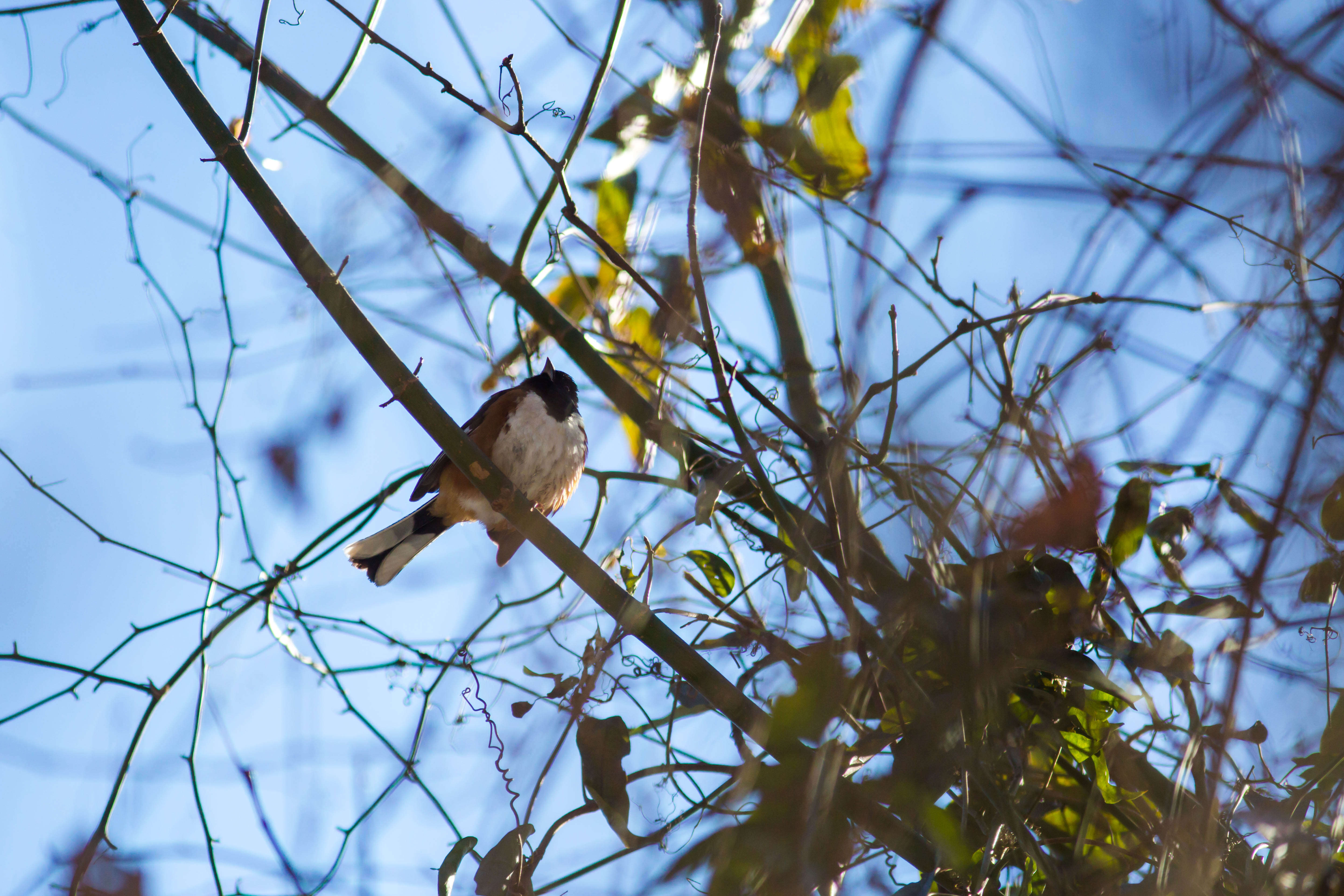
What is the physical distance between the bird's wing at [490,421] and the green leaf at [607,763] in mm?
1597

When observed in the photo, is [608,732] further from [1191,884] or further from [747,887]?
[1191,884]

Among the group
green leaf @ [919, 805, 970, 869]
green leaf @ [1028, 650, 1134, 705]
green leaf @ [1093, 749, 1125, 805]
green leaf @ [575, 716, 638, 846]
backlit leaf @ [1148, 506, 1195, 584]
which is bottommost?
green leaf @ [919, 805, 970, 869]

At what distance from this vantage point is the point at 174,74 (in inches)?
73.0

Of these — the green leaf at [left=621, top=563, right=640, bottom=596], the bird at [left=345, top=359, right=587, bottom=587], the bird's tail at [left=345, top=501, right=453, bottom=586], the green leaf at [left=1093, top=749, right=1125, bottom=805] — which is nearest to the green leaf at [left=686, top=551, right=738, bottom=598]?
the green leaf at [left=621, top=563, right=640, bottom=596]

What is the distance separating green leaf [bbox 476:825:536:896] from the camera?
164 centimetres

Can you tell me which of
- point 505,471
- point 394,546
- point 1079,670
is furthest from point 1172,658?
point 394,546

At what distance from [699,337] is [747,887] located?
3.24ft

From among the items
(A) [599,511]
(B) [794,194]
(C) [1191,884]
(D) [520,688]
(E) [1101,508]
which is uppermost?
(A) [599,511]

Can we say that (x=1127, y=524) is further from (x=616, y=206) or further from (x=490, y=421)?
(x=490, y=421)

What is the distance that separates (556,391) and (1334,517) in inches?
105

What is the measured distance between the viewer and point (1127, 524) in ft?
6.32

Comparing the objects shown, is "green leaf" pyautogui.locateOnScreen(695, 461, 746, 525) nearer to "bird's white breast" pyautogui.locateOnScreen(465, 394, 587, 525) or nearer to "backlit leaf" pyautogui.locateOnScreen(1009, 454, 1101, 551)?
"backlit leaf" pyautogui.locateOnScreen(1009, 454, 1101, 551)

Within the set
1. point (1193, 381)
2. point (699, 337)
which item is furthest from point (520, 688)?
point (1193, 381)

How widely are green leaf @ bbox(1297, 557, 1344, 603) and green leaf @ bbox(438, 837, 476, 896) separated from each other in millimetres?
1439
